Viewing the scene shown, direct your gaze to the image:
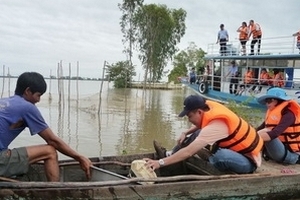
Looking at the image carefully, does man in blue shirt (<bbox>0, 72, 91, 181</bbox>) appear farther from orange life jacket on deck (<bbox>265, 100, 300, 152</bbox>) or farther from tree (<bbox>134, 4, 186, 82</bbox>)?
tree (<bbox>134, 4, 186, 82</bbox>)

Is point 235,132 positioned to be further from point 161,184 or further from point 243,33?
point 243,33

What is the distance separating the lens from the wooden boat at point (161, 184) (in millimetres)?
3752

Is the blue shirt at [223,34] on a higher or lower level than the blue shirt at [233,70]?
higher

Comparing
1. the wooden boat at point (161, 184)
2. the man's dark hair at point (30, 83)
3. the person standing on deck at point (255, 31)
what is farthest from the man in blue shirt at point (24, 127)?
the person standing on deck at point (255, 31)

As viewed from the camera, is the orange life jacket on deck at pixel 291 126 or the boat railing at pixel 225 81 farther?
the boat railing at pixel 225 81

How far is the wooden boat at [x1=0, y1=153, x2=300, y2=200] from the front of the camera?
375cm

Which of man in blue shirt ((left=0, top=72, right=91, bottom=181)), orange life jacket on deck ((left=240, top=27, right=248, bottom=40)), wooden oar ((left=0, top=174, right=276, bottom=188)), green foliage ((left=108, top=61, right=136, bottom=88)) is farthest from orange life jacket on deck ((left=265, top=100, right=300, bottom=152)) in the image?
green foliage ((left=108, top=61, right=136, bottom=88))

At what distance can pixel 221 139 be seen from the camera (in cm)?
448

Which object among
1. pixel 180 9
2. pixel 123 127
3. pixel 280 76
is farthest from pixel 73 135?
pixel 180 9

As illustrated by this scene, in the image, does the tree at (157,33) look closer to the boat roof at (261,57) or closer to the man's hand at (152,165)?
the boat roof at (261,57)

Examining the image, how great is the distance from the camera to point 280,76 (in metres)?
17.9

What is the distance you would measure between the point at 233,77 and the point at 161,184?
697 inches

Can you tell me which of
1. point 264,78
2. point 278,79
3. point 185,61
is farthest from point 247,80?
point 185,61

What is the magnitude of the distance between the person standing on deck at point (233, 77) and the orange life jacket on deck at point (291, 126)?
51.1ft
